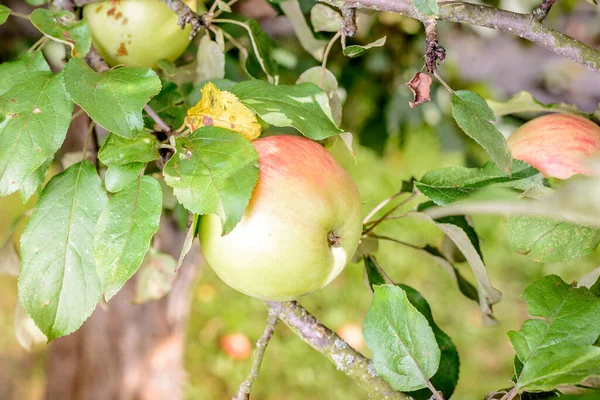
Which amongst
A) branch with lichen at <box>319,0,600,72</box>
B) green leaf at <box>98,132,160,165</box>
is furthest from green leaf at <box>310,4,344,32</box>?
green leaf at <box>98,132,160,165</box>

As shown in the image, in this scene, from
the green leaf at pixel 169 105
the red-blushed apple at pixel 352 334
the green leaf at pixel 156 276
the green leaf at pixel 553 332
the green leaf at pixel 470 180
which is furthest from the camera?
the red-blushed apple at pixel 352 334

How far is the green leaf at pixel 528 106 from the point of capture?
725 millimetres

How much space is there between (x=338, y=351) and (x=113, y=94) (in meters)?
0.34

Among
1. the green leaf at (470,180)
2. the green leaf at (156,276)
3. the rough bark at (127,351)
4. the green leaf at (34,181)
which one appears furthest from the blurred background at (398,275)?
the green leaf at (34,181)

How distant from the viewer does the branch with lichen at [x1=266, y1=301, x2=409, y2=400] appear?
587 mm

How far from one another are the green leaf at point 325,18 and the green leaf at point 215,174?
0.28 m

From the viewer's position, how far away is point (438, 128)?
1334 mm

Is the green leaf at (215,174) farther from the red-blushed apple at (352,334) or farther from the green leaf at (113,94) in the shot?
the red-blushed apple at (352,334)

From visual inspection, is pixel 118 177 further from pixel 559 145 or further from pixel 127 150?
pixel 559 145

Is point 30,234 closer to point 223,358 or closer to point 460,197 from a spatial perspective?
point 460,197

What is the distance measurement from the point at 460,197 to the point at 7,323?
2457mm

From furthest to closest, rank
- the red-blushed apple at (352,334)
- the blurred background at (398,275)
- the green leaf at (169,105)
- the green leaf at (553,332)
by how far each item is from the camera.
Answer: the red-blushed apple at (352,334) → the blurred background at (398,275) → the green leaf at (169,105) → the green leaf at (553,332)

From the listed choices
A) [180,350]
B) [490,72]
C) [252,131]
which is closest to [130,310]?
[180,350]

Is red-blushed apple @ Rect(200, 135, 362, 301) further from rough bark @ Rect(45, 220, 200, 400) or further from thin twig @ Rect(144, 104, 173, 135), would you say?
rough bark @ Rect(45, 220, 200, 400)
